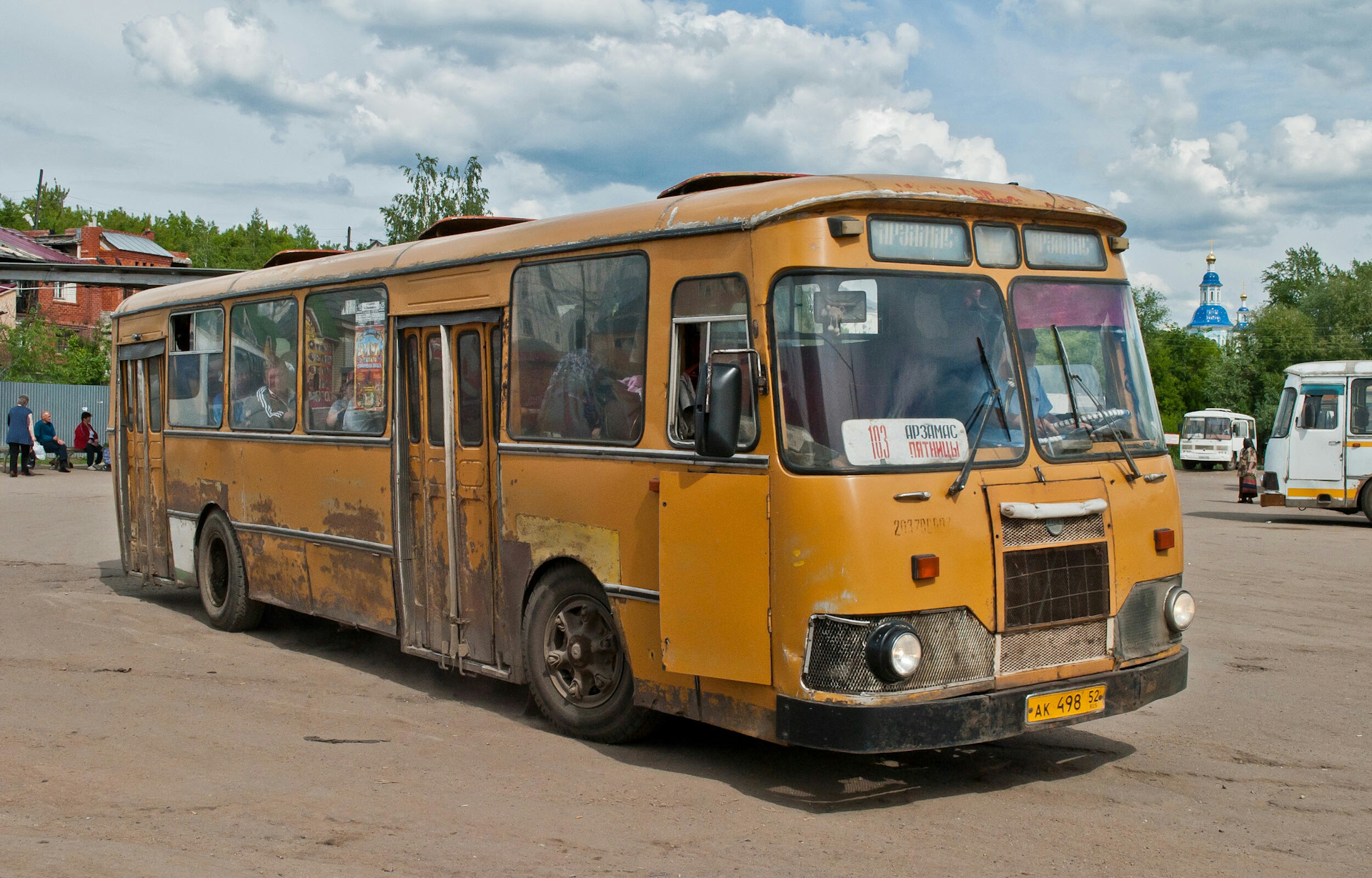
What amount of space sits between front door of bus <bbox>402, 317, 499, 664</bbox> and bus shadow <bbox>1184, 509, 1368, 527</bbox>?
1992 centimetres

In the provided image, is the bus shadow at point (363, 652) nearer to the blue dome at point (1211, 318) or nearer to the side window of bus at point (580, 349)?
the side window of bus at point (580, 349)

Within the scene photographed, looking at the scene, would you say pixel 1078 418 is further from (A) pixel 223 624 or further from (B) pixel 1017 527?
(A) pixel 223 624

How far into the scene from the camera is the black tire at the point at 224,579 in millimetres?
10898

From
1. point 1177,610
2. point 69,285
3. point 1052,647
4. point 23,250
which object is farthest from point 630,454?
point 69,285

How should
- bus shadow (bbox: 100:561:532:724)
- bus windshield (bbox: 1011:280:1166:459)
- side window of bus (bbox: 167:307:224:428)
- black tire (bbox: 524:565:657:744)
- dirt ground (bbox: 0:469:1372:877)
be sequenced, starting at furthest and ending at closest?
1. side window of bus (bbox: 167:307:224:428)
2. bus shadow (bbox: 100:561:532:724)
3. black tire (bbox: 524:565:657:744)
4. bus windshield (bbox: 1011:280:1166:459)
5. dirt ground (bbox: 0:469:1372:877)

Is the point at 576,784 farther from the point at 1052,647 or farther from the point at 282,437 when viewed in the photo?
the point at 282,437

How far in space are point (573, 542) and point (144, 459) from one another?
7.22 m

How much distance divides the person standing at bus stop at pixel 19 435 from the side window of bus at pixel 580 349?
25977mm

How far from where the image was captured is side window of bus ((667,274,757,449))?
603 centimetres

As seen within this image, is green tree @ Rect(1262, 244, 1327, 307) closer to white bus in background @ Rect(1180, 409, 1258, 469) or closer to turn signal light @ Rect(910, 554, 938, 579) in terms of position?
white bus in background @ Rect(1180, 409, 1258, 469)

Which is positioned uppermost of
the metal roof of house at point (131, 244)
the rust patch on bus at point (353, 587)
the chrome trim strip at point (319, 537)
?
the metal roof of house at point (131, 244)

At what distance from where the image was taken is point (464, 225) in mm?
9188

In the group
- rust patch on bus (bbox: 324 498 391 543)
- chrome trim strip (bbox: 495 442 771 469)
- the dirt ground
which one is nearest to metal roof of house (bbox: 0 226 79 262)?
rust patch on bus (bbox: 324 498 391 543)

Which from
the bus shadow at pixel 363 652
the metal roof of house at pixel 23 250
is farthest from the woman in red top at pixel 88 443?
the bus shadow at pixel 363 652
